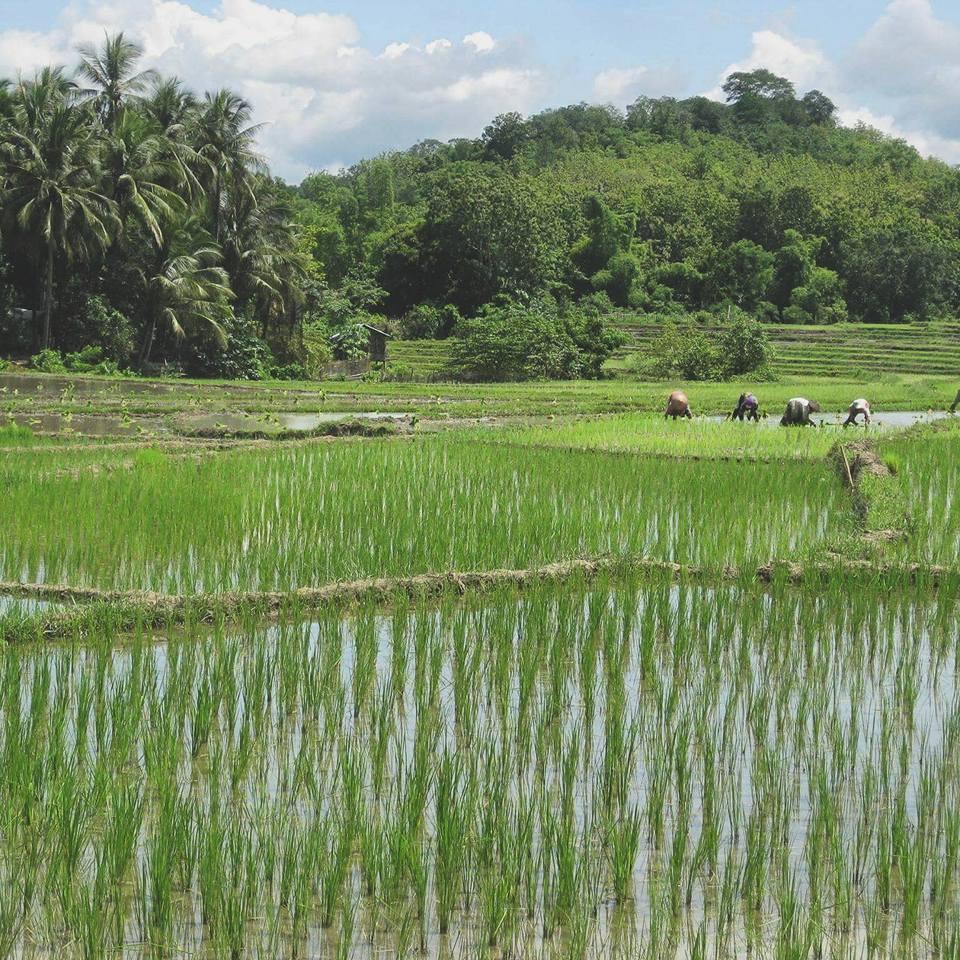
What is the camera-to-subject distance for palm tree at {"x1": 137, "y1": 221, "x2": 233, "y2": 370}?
2450 cm

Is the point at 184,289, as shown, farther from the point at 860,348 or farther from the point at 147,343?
the point at 860,348

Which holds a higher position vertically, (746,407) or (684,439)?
(746,407)

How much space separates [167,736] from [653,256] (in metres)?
44.3

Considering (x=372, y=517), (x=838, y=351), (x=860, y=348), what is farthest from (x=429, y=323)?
(x=372, y=517)

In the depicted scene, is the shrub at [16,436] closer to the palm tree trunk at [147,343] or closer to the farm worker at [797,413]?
the farm worker at [797,413]

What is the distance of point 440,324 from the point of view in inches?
1501

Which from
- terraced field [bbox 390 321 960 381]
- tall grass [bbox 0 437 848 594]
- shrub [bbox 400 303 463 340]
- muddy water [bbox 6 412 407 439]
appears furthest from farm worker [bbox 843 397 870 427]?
shrub [bbox 400 303 463 340]

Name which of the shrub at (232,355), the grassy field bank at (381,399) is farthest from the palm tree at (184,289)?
the grassy field bank at (381,399)

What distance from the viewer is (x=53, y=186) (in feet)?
76.4

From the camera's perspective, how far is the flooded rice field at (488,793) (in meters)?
2.54

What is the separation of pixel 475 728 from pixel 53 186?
21985 mm

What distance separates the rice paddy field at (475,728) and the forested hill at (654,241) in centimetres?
2695

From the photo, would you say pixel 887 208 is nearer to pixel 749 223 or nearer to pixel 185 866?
pixel 749 223

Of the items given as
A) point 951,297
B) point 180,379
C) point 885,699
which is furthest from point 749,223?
point 885,699
